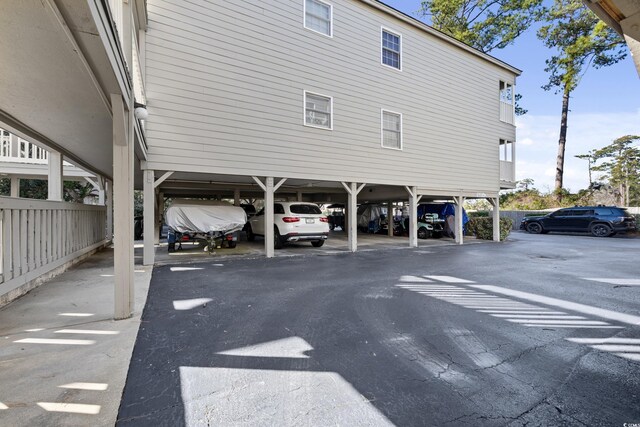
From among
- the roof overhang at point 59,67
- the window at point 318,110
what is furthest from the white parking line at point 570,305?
the window at point 318,110

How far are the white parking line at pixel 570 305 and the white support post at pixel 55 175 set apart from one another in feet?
30.0

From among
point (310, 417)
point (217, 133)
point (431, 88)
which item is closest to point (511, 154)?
point (431, 88)

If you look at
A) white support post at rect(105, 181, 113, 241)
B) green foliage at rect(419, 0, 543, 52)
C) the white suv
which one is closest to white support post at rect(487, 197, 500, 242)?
the white suv

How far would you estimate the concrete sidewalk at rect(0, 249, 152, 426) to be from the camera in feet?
6.15

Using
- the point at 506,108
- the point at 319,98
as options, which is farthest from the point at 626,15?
the point at 506,108

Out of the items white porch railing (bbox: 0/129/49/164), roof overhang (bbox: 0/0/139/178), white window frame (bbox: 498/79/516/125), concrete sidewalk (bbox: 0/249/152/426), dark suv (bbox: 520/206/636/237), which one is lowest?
concrete sidewalk (bbox: 0/249/152/426)

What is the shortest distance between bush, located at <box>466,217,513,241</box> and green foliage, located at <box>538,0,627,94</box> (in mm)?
14524

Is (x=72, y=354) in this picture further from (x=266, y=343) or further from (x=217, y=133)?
(x=217, y=133)

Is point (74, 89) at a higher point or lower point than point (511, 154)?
lower

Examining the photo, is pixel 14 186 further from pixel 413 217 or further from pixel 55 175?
pixel 413 217

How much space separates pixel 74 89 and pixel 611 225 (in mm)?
21101

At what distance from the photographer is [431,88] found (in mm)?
11445

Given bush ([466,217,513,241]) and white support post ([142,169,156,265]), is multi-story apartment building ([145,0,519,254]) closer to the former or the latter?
white support post ([142,169,156,265])

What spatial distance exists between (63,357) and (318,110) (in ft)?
26.9
